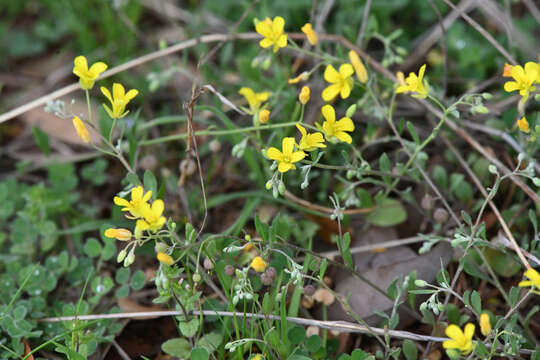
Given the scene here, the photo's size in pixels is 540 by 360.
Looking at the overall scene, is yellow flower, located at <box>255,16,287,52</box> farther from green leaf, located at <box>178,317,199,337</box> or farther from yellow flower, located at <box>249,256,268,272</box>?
green leaf, located at <box>178,317,199,337</box>

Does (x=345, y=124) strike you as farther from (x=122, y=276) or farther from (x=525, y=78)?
(x=122, y=276)

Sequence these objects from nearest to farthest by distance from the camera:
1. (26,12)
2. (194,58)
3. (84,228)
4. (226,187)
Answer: (84,228)
(226,187)
(194,58)
(26,12)

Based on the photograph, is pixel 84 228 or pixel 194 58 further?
pixel 194 58

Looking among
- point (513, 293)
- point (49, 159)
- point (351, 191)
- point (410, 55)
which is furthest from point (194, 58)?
point (513, 293)

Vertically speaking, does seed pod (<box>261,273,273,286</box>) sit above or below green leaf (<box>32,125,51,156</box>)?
below

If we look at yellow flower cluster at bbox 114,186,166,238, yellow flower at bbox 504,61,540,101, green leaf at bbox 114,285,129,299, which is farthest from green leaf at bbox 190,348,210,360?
yellow flower at bbox 504,61,540,101

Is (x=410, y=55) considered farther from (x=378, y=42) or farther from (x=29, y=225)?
(x=29, y=225)

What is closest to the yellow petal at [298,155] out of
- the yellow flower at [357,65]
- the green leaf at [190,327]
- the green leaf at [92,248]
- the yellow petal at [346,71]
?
the yellow petal at [346,71]
